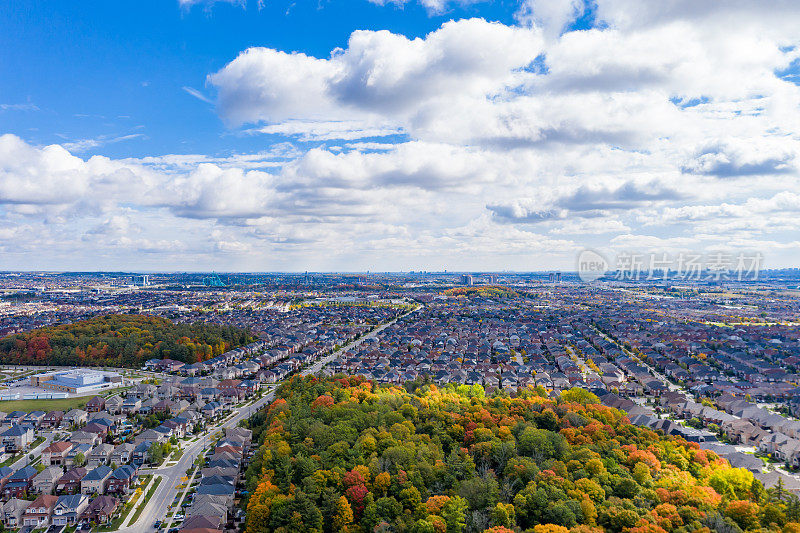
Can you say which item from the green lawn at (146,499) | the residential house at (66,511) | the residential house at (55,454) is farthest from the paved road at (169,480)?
the residential house at (55,454)

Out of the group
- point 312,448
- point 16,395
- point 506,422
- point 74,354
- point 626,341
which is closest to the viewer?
point 312,448

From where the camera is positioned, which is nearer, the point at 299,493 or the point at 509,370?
the point at 299,493

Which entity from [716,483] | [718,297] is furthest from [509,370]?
[718,297]

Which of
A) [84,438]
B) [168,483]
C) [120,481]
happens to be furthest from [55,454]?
[168,483]

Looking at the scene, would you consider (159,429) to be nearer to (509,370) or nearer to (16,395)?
(16,395)

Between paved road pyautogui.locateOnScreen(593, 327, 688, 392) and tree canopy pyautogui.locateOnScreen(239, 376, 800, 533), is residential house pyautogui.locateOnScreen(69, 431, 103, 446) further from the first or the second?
paved road pyautogui.locateOnScreen(593, 327, 688, 392)

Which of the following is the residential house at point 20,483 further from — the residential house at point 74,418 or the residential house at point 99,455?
the residential house at point 74,418

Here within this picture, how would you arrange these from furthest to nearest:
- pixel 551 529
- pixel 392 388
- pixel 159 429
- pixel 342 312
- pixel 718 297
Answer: pixel 718 297 → pixel 342 312 → pixel 392 388 → pixel 159 429 → pixel 551 529
